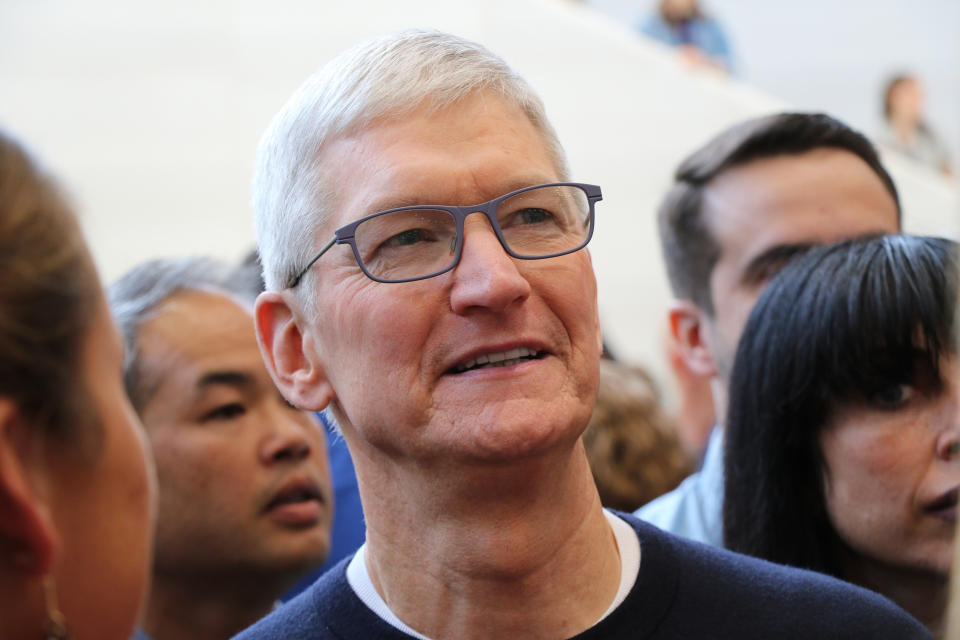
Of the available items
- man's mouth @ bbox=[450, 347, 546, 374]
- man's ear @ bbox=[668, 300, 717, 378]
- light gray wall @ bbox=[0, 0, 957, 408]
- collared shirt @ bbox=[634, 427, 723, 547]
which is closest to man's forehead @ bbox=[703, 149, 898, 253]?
man's ear @ bbox=[668, 300, 717, 378]

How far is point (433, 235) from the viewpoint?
1.59m

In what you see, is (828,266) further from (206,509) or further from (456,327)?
(206,509)

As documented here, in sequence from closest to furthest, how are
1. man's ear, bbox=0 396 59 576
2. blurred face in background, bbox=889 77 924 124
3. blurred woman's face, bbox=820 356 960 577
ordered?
man's ear, bbox=0 396 59 576
blurred woman's face, bbox=820 356 960 577
blurred face in background, bbox=889 77 924 124

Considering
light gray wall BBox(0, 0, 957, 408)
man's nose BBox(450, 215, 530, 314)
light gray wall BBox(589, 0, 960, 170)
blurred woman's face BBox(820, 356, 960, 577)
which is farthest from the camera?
light gray wall BBox(589, 0, 960, 170)

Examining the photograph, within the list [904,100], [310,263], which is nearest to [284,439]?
[310,263]

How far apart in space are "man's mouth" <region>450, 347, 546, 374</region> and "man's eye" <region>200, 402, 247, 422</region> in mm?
953

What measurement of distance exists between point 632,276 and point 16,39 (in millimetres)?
5183

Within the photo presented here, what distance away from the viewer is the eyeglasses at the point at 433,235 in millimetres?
1568

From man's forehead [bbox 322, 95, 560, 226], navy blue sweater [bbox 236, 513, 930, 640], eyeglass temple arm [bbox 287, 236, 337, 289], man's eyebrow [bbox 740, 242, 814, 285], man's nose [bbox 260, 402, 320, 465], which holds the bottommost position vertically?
man's nose [bbox 260, 402, 320, 465]

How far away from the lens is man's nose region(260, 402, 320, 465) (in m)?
2.36

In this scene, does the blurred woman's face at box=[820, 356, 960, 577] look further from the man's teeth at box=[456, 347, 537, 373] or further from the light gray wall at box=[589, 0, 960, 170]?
the light gray wall at box=[589, 0, 960, 170]

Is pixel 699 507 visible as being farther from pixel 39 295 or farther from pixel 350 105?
pixel 39 295

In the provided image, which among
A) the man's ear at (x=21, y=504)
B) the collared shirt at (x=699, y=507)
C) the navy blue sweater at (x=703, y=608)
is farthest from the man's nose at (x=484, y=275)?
the collared shirt at (x=699, y=507)

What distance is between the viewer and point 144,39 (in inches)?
351
